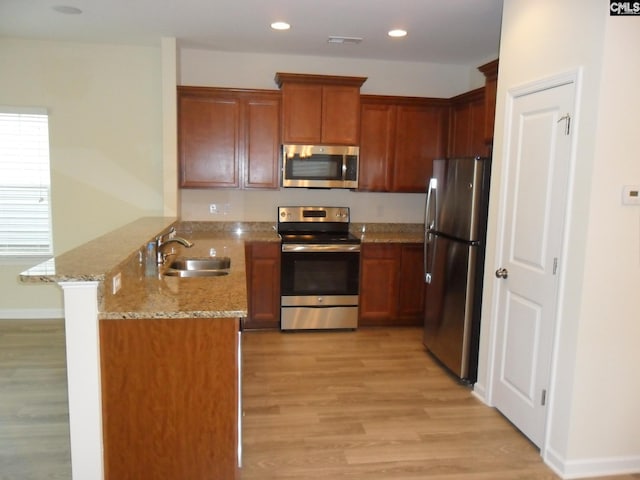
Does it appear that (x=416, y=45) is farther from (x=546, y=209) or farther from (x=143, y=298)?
(x=143, y=298)

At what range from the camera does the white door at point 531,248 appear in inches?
101

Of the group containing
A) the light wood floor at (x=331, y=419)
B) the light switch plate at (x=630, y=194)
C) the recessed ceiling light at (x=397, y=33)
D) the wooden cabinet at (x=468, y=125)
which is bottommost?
the light wood floor at (x=331, y=419)

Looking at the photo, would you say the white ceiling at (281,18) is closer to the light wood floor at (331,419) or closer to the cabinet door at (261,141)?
the cabinet door at (261,141)

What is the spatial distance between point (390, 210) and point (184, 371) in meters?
3.60

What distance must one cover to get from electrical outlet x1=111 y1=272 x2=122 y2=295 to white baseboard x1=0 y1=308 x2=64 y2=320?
3.06m

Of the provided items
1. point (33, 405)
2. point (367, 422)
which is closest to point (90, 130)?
point (33, 405)

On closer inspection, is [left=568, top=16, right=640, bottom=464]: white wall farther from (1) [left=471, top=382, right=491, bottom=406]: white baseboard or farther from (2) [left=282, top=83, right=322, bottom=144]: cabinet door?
(2) [left=282, top=83, right=322, bottom=144]: cabinet door

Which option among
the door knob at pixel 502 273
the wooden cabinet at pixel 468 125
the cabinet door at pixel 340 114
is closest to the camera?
the door knob at pixel 502 273

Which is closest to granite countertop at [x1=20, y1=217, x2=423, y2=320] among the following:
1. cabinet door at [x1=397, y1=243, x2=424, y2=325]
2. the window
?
the window

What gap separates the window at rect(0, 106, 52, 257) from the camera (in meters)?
4.64

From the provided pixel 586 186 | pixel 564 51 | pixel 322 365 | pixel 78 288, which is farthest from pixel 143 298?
pixel 564 51

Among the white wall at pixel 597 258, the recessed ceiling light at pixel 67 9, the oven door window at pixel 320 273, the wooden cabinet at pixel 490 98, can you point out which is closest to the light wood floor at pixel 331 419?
the white wall at pixel 597 258

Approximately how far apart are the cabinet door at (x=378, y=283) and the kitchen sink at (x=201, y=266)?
168 centimetres

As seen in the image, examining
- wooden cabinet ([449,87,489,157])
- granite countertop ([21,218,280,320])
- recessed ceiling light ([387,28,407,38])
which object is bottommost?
granite countertop ([21,218,280,320])
